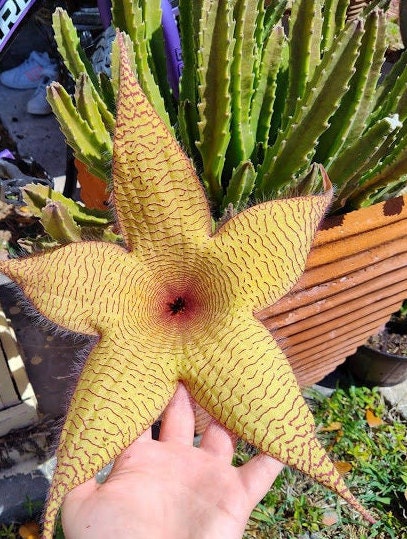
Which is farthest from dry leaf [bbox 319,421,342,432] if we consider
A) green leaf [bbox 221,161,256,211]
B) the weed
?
green leaf [bbox 221,161,256,211]

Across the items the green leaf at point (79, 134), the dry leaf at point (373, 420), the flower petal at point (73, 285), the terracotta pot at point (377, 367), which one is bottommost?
the dry leaf at point (373, 420)

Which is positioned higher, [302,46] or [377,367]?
[302,46]

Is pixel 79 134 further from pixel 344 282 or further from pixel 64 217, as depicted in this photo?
pixel 344 282

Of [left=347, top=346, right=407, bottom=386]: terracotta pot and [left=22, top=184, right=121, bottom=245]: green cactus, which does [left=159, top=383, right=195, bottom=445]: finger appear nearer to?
[left=22, top=184, right=121, bottom=245]: green cactus

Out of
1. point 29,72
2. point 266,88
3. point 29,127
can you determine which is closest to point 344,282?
point 266,88

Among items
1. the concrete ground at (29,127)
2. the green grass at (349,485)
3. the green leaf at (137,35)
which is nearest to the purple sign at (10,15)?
the green leaf at (137,35)

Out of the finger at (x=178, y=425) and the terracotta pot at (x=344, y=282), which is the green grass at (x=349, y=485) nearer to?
the terracotta pot at (x=344, y=282)

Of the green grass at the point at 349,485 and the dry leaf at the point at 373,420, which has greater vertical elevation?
the dry leaf at the point at 373,420
